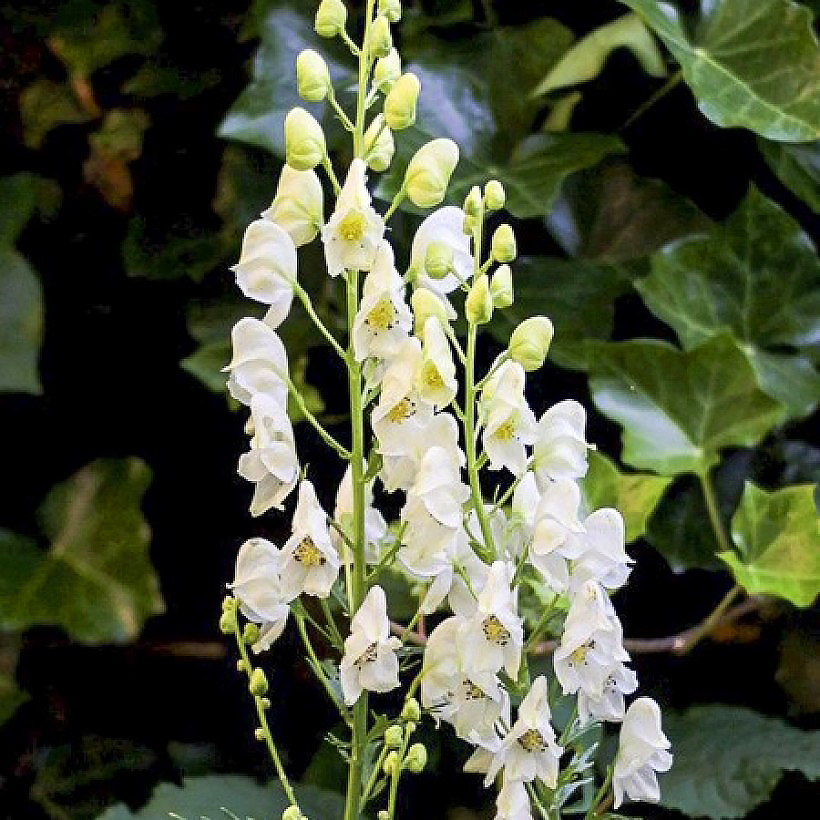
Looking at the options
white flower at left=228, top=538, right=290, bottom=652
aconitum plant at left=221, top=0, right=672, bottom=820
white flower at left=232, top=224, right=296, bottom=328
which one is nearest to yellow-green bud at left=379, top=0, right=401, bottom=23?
aconitum plant at left=221, top=0, right=672, bottom=820

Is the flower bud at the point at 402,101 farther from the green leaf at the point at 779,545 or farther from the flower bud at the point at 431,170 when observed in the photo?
the green leaf at the point at 779,545

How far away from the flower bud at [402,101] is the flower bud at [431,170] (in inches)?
0.6

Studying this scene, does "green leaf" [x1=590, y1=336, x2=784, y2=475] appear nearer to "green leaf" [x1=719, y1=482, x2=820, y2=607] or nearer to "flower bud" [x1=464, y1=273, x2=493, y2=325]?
"green leaf" [x1=719, y1=482, x2=820, y2=607]

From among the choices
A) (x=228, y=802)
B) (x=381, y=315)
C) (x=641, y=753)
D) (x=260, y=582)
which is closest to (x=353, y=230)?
(x=381, y=315)

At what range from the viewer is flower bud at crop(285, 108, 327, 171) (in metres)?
0.42

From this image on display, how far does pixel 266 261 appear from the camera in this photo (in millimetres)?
428

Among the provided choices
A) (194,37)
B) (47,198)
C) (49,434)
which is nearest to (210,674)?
(49,434)

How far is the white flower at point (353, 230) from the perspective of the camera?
0.41 m

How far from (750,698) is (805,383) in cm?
24

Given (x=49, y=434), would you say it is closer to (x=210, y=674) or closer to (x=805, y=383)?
(x=210, y=674)

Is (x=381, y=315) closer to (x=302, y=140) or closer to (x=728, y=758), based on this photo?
(x=302, y=140)

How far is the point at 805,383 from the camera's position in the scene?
2.48ft

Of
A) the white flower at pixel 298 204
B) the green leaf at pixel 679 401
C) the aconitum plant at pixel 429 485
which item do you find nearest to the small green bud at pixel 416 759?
the aconitum plant at pixel 429 485

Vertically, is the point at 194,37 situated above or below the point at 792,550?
above
